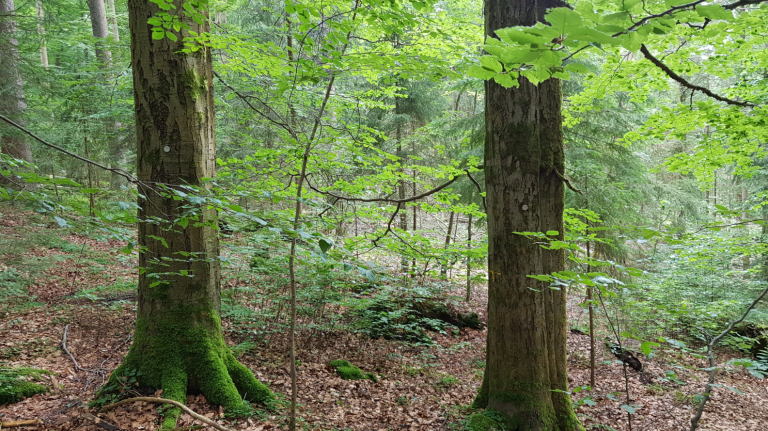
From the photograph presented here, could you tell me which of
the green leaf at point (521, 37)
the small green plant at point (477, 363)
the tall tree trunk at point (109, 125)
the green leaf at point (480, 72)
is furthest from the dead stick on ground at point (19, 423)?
the tall tree trunk at point (109, 125)

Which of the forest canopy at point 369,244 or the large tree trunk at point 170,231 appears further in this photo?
the large tree trunk at point 170,231

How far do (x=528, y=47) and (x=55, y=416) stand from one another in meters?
4.31

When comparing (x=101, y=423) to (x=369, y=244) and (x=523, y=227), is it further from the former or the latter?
(x=523, y=227)

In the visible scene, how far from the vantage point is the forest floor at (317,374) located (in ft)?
11.4

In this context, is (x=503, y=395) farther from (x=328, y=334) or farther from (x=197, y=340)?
(x=328, y=334)

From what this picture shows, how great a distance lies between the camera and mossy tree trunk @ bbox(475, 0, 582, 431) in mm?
3324

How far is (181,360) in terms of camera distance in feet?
11.4

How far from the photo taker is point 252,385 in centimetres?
379

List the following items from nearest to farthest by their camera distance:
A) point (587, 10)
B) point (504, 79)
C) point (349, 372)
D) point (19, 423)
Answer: point (587, 10), point (504, 79), point (19, 423), point (349, 372)

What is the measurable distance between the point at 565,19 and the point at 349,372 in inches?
193

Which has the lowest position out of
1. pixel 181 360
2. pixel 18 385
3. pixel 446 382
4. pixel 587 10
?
pixel 446 382


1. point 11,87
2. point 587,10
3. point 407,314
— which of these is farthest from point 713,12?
point 11,87

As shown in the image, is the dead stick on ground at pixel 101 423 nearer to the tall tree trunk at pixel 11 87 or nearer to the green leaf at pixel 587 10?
the green leaf at pixel 587 10

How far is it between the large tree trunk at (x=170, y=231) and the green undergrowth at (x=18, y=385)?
0.76 m
